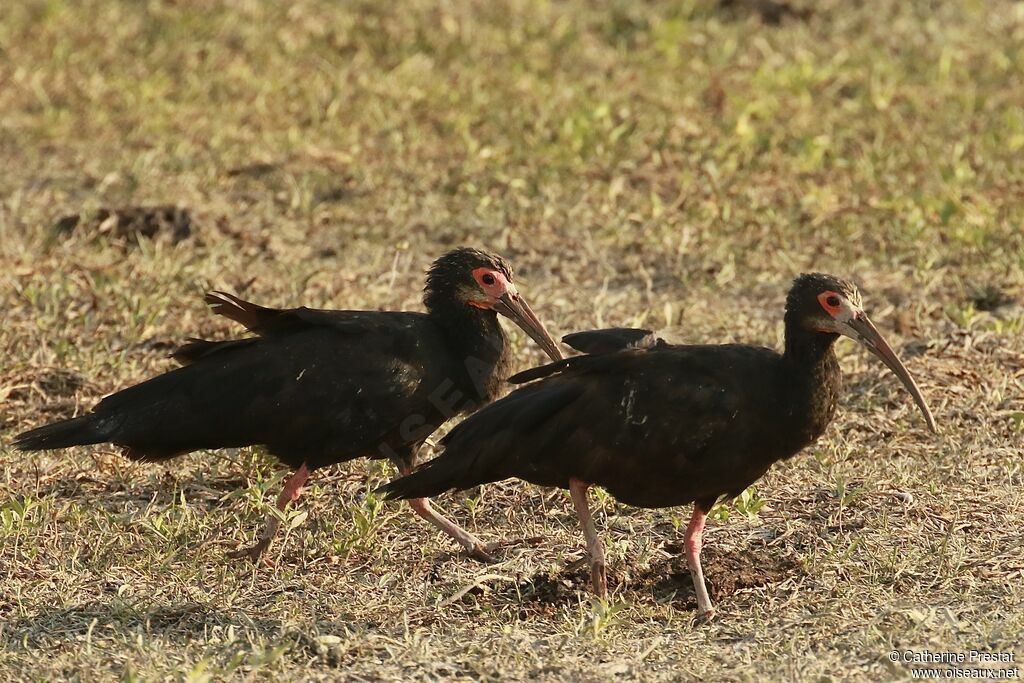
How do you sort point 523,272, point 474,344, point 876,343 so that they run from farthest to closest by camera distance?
point 523,272 < point 474,344 < point 876,343

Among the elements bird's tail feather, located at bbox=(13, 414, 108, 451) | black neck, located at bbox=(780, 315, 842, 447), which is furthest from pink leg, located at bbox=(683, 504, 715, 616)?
bird's tail feather, located at bbox=(13, 414, 108, 451)

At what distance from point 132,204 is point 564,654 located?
229 inches

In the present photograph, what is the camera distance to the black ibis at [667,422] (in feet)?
19.3

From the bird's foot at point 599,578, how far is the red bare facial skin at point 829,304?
1230 millimetres

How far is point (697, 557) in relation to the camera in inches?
237

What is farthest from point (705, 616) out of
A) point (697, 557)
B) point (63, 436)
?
point (63, 436)

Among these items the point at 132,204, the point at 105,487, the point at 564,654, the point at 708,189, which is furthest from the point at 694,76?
the point at 564,654

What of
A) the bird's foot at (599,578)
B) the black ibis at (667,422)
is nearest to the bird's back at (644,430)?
the black ibis at (667,422)

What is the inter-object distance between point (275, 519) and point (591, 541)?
49.7 inches

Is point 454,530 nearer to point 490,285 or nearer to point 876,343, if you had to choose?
point 490,285

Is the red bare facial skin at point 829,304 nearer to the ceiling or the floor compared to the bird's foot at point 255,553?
nearer to the ceiling

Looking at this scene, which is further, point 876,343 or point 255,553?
point 255,553

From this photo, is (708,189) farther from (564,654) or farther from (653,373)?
(564,654)

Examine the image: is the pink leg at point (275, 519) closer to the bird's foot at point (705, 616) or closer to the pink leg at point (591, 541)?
the pink leg at point (591, 541)
